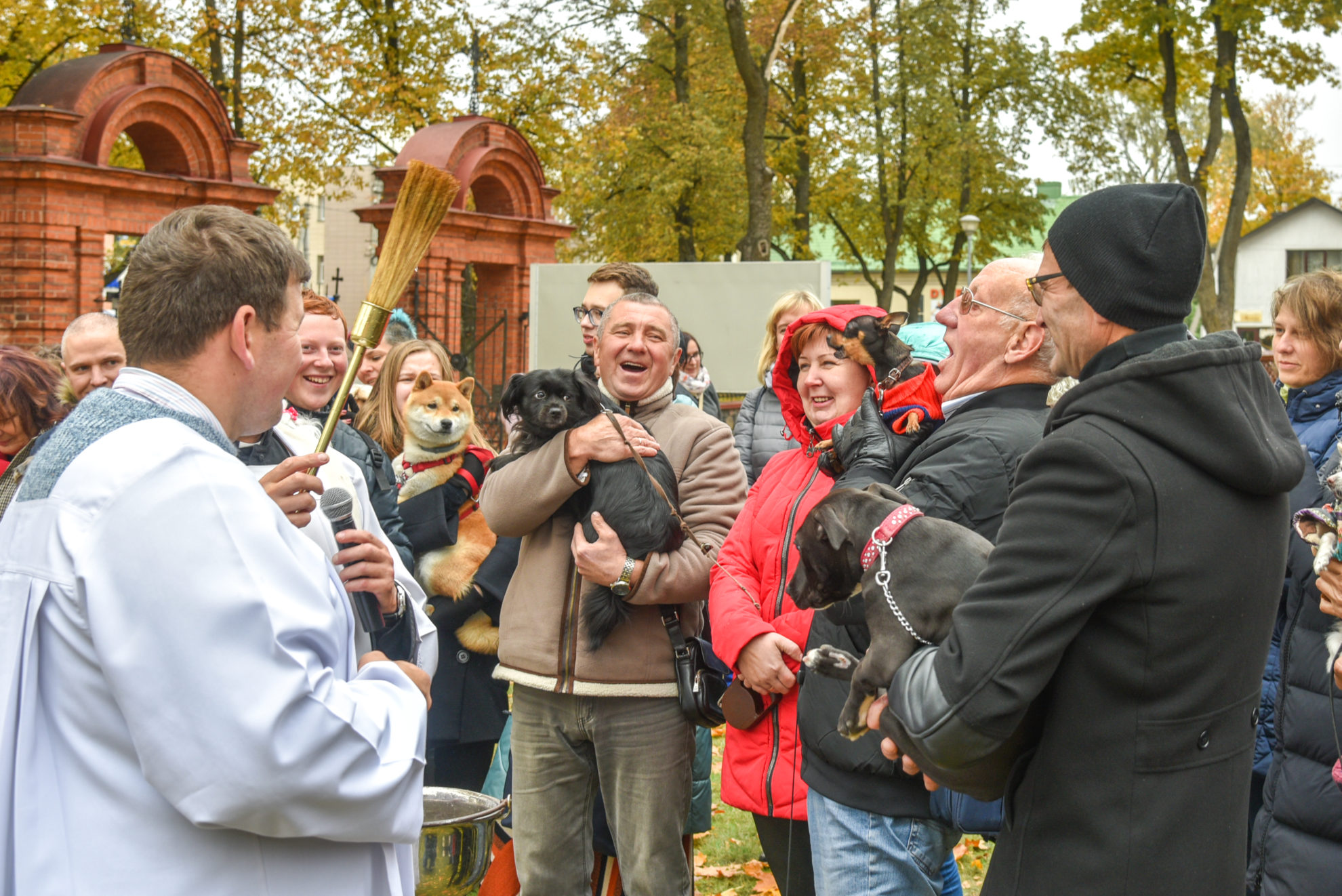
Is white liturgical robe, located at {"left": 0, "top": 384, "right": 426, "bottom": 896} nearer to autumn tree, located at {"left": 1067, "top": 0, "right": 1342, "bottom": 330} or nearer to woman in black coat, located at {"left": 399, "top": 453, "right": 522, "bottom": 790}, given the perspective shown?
woman in black coat, located at {"left": 399, "top": 453, "right": 522, "bottom": 790}

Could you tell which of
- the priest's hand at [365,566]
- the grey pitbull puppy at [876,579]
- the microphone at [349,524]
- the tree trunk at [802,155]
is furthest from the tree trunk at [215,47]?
the grey pitbull puppy at [876,579]

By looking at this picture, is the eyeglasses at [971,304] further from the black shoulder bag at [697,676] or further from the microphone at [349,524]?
the microphone at [349,524]

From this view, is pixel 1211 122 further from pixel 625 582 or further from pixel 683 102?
pixel 625 582

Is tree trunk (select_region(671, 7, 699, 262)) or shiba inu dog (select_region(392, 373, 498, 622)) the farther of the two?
tree trunk (select_region(671, 7, 699, 262))

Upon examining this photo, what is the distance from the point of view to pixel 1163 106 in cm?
2241

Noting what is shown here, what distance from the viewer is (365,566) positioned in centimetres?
246

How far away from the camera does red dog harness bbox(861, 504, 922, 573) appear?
2.33 metres

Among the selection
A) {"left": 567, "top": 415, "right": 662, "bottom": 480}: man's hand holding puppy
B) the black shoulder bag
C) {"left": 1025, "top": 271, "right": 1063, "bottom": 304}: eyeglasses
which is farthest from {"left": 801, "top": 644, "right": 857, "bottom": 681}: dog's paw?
{"left": 567, "top": 415, "right": 662, "bottom": 480}: man's hand holding puppy

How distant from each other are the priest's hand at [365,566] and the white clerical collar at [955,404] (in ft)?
5.11

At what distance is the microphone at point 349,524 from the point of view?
2.39 metres

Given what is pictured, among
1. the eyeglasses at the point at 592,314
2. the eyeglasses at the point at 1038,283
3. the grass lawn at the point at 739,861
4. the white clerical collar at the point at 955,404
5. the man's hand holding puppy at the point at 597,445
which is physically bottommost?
the grass lawn at the point at 739,861

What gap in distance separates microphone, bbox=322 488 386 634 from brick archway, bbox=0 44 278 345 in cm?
1189

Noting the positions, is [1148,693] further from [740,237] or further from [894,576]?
[740,237]

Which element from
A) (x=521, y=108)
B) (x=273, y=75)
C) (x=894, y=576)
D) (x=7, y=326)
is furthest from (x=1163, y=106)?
(x=894, y=576)
